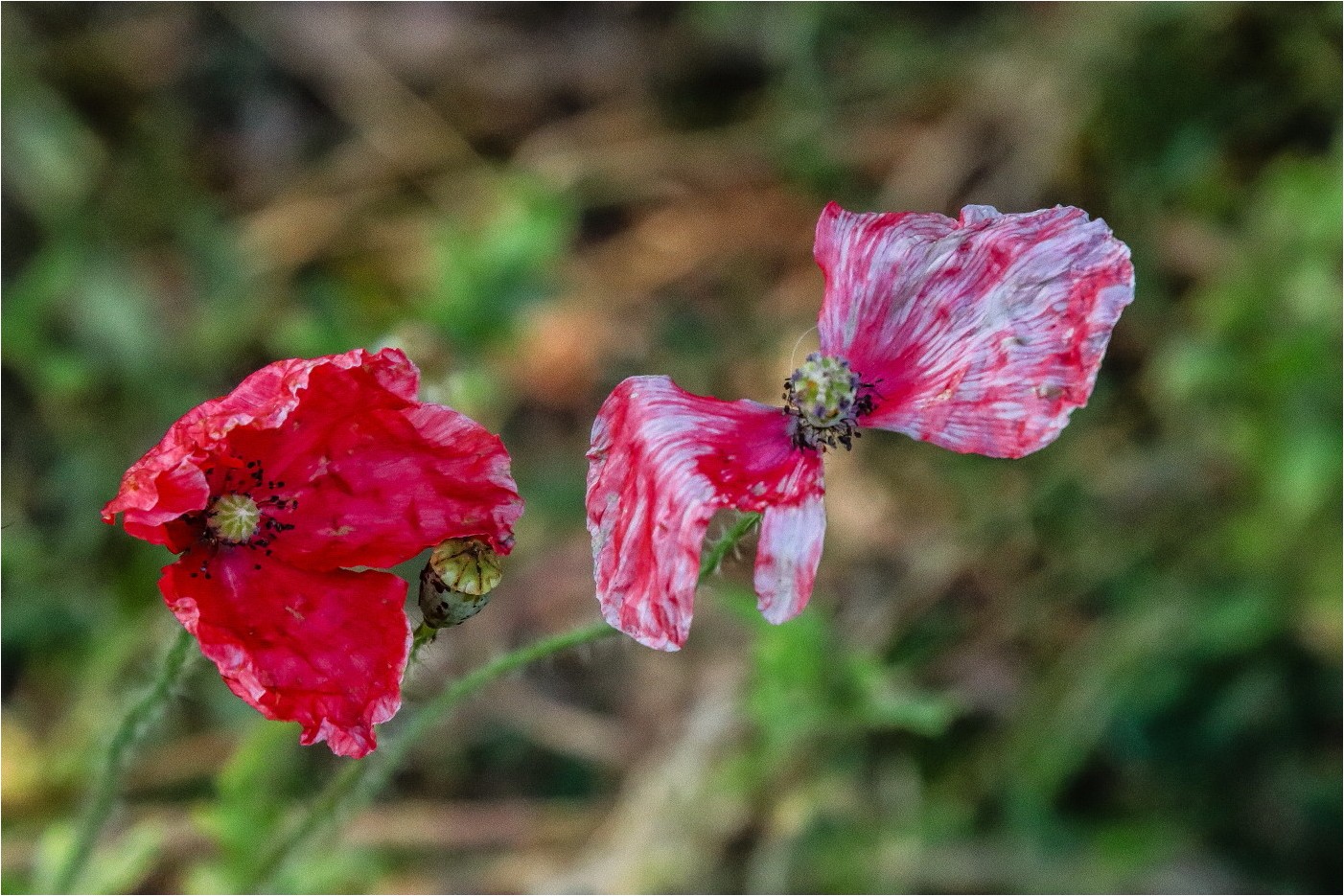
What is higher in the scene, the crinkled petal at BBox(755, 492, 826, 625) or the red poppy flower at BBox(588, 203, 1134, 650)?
the red poppy flower at BBox(588, 203, 1134, 650)

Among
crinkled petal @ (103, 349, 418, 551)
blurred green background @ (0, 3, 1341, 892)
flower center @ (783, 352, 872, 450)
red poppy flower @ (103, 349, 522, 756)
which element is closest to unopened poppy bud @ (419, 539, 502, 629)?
red poppy flower @ (103, 349, 522, 756)

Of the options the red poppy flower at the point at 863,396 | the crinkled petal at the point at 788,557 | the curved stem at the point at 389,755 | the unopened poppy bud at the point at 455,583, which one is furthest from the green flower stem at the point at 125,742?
the crinkled petal at the point at 788,557

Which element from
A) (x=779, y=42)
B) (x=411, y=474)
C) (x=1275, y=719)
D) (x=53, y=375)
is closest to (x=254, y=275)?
(x=53, y=375)

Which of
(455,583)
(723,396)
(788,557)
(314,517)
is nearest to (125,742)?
(314,517)

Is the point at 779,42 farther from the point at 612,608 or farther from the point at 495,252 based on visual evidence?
the point at 612,608

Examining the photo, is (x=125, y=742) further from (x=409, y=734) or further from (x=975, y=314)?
(x=975, y=314)

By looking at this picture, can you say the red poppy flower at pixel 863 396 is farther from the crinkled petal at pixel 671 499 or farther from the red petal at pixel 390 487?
the red petal at pixel 390 487

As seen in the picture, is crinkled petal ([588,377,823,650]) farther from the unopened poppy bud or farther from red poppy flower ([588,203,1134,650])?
the unopened poppy bud
